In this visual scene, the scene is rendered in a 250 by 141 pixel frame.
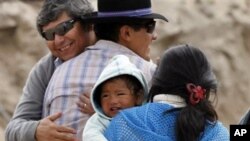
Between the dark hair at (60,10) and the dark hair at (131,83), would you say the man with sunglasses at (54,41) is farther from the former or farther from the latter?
the dark hair at (131,83)

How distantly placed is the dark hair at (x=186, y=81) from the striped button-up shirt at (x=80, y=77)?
22 cm

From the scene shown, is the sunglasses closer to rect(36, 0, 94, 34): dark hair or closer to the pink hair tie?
rect(36, 0, 94, 34): dark hair

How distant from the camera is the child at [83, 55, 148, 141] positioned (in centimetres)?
246

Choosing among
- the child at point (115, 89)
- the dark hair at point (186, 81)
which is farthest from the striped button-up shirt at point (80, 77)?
the dark hair at point (186, 81)

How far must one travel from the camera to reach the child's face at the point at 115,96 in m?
2.47

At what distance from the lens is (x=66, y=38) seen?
9.10ft

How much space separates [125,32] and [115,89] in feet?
0.84

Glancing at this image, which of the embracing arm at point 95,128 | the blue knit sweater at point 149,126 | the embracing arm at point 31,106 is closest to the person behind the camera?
the blue knit sweater at point 149,126

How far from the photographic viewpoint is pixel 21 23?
7.10 m

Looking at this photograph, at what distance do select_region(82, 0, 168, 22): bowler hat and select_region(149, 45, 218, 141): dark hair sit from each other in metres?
0.30

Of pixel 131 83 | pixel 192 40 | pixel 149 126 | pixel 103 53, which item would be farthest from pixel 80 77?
pixel 192 40

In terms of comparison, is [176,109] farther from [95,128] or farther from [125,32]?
[125,32]

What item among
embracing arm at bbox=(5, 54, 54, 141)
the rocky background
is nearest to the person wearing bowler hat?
embracing arm at bbox=(5, 54, 54, 141)

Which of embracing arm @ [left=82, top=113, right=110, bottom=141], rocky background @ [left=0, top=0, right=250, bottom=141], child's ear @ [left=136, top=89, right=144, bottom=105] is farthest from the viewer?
rocky background @ [left=0, top=0, right=250, bottom=141]
